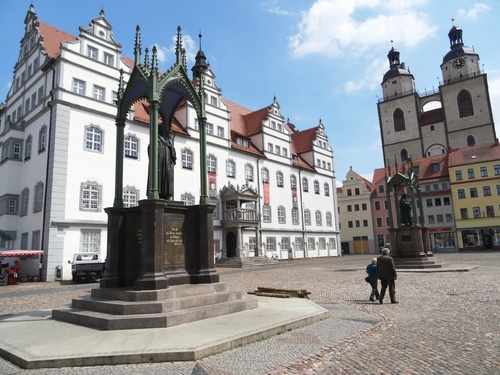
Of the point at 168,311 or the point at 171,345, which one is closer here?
the point at 171,345

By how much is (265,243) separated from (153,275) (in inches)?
1180

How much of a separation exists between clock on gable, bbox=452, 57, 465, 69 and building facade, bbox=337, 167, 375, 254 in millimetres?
26464

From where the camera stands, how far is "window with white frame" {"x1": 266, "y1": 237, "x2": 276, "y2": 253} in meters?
37.2

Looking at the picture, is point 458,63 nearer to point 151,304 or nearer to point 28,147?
point 28,147

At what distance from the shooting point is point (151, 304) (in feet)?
21.9

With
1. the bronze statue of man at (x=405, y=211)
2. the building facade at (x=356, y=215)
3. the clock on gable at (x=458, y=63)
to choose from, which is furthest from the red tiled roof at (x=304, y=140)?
the clock on gable at (x=458, y=63)

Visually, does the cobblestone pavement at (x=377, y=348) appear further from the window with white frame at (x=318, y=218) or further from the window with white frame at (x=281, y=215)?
the window with white frame at (x=318, y=218)

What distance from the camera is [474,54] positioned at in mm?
64562

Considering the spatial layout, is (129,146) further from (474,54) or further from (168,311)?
(474,54)

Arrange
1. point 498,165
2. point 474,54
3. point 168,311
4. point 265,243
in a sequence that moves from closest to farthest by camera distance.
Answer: point 168,311 < point 265,243 < point 498,165 < point 474,54

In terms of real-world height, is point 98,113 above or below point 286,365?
above

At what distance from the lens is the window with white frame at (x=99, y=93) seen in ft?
81.7

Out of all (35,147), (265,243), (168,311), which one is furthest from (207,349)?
(265,243)

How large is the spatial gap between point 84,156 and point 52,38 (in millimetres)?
10695
